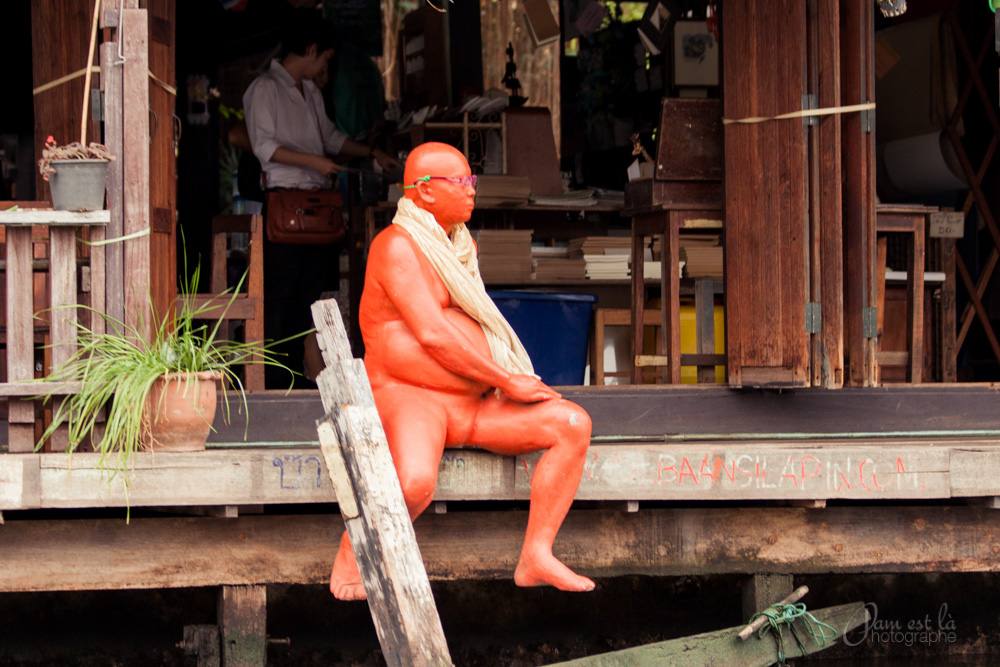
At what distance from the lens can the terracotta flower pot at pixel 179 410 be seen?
3787 millimetres

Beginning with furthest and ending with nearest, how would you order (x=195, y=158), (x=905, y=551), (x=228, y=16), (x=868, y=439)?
1. (x=195, y=158)
2. (x=228, y=16)
3. (x=868, y=439)
4. (x=905, y=551)

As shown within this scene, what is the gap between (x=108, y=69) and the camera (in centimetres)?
395

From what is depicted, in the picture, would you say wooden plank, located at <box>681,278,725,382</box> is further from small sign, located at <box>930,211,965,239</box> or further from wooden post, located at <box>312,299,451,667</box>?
wooden post, located at <box>312,299,451,667</box>

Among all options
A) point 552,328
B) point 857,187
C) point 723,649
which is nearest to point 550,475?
point 723,649

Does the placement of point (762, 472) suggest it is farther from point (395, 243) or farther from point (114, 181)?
point (114, 181)

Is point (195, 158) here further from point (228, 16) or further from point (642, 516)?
point (642, 516)

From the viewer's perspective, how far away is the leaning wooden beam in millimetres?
4164

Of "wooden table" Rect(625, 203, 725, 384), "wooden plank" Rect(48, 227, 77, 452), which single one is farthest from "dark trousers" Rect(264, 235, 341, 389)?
"wooden plank" Rect(48, 227, 77, 452)

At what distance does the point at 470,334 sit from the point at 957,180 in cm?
454

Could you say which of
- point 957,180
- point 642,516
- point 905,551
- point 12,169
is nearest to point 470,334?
point 642,516

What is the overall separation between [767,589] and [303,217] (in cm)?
316

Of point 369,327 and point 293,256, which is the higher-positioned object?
point 293,256

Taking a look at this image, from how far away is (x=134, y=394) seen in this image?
370cm

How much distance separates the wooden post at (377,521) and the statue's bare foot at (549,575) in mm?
490
